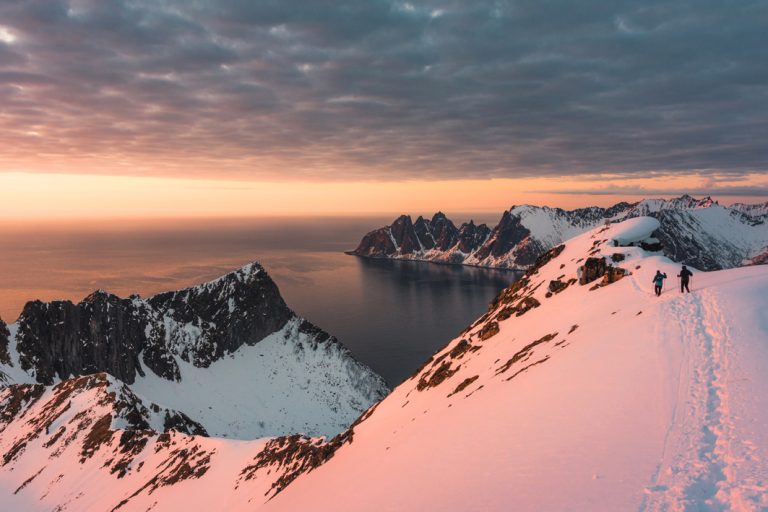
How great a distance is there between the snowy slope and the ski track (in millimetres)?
42

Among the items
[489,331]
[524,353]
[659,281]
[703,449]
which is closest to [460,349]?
[489,331]

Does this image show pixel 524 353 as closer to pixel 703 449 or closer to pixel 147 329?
pixel 703 449

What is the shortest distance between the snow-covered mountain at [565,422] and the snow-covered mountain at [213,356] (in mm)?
55110

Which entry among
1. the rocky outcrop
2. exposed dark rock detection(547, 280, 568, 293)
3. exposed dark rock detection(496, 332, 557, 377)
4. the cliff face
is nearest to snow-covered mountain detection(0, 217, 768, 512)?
exposed dark rock detection(496, 332, 557, 377)

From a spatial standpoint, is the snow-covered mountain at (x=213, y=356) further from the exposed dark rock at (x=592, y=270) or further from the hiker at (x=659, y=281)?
the hiker at (x=659, y=281)

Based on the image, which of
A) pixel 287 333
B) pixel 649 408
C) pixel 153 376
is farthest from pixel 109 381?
pixel 649 408

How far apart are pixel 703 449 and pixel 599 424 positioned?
3100 mm

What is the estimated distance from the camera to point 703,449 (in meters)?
12.8

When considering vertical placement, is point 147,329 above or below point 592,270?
below

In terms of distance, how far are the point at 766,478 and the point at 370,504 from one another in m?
12.9

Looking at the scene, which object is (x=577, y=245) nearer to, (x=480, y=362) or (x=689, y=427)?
(x=480, y=362)

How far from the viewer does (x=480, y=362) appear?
38.4 m

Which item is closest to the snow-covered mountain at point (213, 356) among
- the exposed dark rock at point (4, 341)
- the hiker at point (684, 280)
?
the exposed dark rock at point (4, 341)

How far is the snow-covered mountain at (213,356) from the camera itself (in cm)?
10725
